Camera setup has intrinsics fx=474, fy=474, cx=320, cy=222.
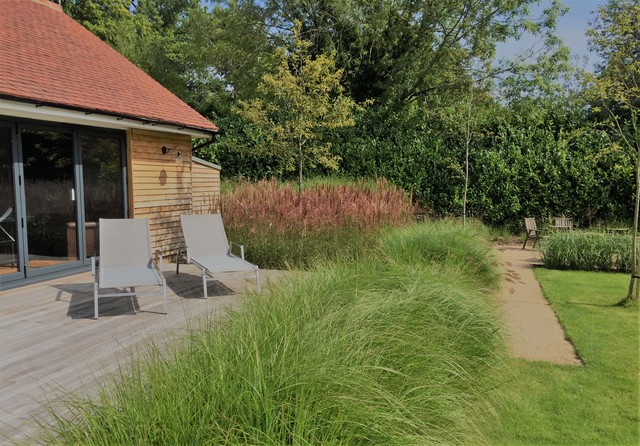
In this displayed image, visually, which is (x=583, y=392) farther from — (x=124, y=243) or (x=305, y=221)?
(x=124, y=243)

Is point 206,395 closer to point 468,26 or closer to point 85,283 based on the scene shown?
point 85,283

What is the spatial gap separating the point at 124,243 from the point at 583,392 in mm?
5167

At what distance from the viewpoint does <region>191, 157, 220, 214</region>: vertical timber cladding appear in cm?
1005

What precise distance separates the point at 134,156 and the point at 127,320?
4467mm

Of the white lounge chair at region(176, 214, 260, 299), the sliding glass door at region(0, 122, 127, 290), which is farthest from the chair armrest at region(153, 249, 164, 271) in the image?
the sliding glass door at region(0, 122, 127, 290)

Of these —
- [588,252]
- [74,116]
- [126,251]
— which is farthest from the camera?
[588,252]

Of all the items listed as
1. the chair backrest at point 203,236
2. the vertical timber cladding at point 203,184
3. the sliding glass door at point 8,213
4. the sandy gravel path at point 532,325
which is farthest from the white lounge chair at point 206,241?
the sandy gravel path at point 532,325

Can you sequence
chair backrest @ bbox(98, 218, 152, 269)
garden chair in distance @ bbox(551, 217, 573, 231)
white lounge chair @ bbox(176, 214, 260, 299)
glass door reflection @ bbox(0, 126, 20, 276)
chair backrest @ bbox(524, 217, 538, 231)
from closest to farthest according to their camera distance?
chair backrest @ bbox(98, 218, 152, 269), glass door reflection @ bbox(0, 126, 20, 276), white lounge chair @ bbox(176, 214, 260, 299), chair backrest @ bbox(524, 217, 538, 231), garden chair in distance @ bbox(551, 217, 573, 231)

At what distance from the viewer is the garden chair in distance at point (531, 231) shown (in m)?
11.4

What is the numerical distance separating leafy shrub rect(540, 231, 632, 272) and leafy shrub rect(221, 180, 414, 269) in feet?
9.31

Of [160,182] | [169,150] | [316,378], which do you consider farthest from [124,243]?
[316,378]

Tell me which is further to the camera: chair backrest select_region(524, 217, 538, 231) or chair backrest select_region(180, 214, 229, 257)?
chair backrest select_region(524, 217, 538, 231)

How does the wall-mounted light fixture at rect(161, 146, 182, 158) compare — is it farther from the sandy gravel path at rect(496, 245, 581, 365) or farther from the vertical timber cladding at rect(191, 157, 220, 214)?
the sandy gravel path at rect(496, 245, 581, 365)

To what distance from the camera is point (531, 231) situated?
11.6 m
